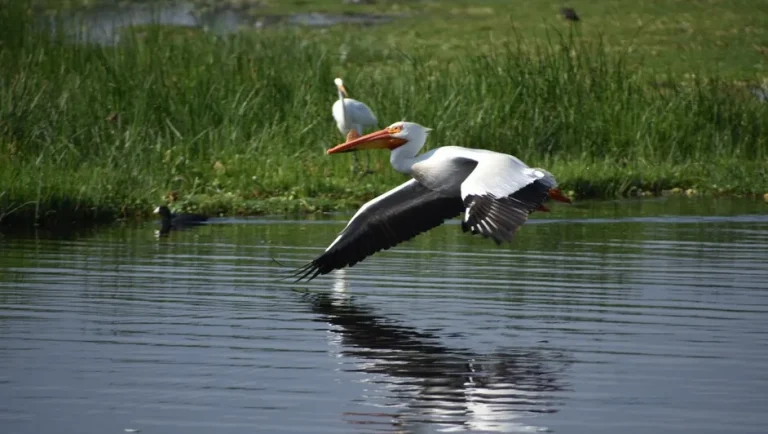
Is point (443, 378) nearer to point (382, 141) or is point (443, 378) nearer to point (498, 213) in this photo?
point (498, 213)

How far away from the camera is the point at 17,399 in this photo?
21.4 feet

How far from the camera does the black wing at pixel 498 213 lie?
8.51 metres

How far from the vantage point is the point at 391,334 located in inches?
319

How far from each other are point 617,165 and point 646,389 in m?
8.98

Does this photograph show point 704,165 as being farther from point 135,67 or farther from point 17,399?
point 17,399

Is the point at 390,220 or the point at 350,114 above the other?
the point at 350,114

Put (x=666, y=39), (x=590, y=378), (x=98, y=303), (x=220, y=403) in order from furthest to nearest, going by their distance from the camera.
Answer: (x=666, y=39) < (x=98, y=303) < (x=590, y=378) < (x=220, y=403)

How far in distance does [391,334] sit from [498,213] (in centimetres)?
101

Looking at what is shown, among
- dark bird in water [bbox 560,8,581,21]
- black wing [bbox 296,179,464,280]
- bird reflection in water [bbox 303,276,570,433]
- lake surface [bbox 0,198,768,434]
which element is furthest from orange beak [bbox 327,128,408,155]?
dark bird in water [bbox 560,8,581,21]

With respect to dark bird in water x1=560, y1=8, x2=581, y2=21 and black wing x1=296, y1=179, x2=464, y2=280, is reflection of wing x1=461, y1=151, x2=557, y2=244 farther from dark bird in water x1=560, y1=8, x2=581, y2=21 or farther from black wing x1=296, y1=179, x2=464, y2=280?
dark bird in water x1=560, y1=8, x2=581, y2=21

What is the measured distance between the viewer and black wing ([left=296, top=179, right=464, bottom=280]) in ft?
32.6

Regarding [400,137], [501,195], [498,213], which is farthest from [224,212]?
[498,213]

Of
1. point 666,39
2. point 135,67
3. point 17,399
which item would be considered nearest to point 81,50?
point 135,67

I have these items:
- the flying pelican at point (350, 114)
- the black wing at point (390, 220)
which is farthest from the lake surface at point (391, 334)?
the flying pelican at point (350, 114)
